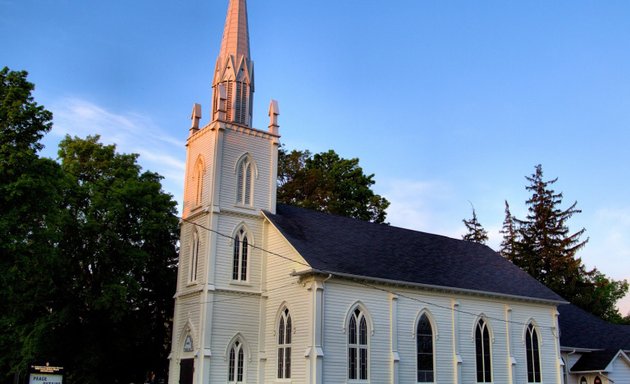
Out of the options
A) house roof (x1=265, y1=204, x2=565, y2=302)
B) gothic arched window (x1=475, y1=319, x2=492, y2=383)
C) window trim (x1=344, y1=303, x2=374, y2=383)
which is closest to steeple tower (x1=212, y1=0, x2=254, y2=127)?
house roof (x1=265, y1=204, x2=565, y2=302)

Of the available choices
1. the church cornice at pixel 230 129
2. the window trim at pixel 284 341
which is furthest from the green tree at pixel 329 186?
the window trim at pixel 284 341

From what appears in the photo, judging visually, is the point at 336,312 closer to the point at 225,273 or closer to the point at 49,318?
the point at 225,273

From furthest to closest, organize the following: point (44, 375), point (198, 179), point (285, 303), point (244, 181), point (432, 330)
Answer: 1. point (198, 179)
2. point (244, 181)
3. point (432, 330)
4. point (285, 303)
5. point (44, 375)

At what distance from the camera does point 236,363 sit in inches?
1104

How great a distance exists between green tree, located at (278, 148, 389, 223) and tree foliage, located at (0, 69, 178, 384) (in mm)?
15947

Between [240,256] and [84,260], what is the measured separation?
9.19 m

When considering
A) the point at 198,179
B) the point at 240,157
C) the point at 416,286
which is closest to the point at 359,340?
the point at 416,286

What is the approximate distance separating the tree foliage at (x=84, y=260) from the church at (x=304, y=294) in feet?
12.4

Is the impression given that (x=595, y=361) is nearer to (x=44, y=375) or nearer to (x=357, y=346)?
(x=357, y=346)

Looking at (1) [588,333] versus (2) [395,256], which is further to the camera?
(1) [588,333]

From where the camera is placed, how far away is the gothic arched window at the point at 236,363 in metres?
27.8

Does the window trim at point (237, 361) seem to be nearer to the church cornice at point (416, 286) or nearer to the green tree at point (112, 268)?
the church cornice at point (416, 286)

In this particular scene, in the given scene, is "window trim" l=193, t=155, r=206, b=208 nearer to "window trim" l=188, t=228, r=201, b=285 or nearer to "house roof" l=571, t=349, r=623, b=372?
"window trim" l=188, t=228, r=201, b=285

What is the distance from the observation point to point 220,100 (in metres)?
31.1
